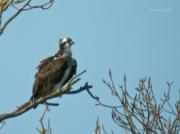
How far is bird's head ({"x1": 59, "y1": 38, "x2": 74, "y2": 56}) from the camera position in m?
13.2

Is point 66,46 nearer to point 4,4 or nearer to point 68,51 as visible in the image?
point 68,51

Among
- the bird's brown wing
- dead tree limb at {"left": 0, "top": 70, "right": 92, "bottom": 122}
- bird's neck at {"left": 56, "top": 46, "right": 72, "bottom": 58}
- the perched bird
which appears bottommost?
dead tree limb at {"left": 0, "top": 70, "right": 92, "bottom": 122}

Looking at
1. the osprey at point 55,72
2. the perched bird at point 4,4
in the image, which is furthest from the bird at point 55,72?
the perched bird at point 4,4

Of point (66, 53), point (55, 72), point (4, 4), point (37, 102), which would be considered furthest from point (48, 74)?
point (37, 102)

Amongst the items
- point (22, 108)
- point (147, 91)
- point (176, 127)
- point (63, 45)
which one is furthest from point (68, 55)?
point (22, 108)

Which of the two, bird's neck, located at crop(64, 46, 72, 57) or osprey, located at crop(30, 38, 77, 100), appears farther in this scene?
bird's neck, located at crop(64, 46, 72, 57)

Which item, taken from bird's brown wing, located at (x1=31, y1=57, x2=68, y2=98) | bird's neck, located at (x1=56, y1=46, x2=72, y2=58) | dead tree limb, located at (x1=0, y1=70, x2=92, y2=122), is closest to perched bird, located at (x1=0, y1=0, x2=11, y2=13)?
dead tree limb, located at (x1=0, y1=70, x2=92, y2=122)

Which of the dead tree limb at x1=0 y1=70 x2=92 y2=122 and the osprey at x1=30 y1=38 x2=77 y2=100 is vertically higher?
the osprey at x1=30 y1=38 x2=77 y2=100

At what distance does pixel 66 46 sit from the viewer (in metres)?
13.2

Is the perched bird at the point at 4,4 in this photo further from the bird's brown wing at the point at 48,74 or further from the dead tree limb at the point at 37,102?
the bird's brown wing at the point at 48,74

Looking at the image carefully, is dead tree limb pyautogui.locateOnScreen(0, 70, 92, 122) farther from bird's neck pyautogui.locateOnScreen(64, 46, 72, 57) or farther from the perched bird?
bird's neck pyautogui.locateOnScreen(64, 46, 72, 57)

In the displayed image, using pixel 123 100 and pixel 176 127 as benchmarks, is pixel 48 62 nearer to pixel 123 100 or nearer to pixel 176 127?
pixel 123 100

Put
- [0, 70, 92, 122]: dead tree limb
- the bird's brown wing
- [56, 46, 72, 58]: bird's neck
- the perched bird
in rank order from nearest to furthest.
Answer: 1. [0, 70, 92, 122]: dead tree limb
2. the perched bird
3. the bird's brown wing
4. [56, 46, 72, 58]: bird's neck

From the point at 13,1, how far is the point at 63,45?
20.0 feet
